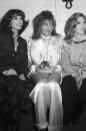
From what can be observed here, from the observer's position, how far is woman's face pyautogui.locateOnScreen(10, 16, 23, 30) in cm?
233

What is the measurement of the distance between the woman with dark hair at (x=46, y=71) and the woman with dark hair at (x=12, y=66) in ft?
0.24

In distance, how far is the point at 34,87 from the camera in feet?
7.37

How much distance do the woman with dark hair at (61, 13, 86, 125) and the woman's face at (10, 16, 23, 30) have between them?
1.17 feet

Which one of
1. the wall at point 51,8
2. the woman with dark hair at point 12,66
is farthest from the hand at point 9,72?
the wall at point 51,8

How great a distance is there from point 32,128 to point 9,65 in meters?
0.50

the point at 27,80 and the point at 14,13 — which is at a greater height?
the point at 14,13

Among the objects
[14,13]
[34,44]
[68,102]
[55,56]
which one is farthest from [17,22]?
[68,102]

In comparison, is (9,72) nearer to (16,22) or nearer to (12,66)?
(12,66)

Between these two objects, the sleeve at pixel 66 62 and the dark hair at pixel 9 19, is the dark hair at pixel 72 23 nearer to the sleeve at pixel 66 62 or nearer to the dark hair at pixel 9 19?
the sleeve at pixel 66 62

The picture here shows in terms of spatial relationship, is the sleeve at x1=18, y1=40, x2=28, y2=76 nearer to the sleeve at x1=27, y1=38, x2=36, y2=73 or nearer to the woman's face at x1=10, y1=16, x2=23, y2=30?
the sleeve at x1=27, y1=38, x2=36, y2=73

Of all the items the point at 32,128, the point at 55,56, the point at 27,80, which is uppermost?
the point at 55,56

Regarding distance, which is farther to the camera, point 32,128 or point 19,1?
point 19,1

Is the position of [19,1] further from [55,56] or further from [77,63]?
[77,63]

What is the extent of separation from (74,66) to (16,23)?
1.84ft
